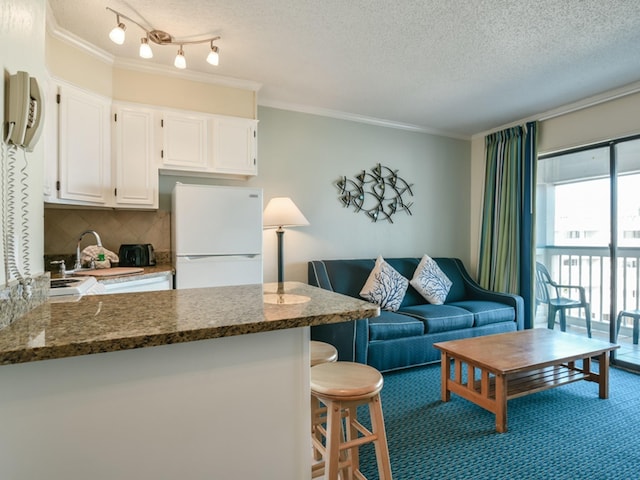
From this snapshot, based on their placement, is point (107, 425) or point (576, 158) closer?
point (107, 425)

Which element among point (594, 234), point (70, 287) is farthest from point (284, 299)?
point (594, 234)

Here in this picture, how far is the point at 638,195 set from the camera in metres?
3.29

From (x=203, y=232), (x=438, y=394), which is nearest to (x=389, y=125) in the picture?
(x=203, y=232)

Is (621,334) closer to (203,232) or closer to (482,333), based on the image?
(482,333)

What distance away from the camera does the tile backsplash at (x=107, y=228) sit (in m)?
2.80

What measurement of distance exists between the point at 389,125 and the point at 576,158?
6.68 ft

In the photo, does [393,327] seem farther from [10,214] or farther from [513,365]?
[10,214]

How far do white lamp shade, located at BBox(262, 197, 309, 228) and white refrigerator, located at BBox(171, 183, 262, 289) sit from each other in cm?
25

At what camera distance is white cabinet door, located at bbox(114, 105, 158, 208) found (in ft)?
8.89

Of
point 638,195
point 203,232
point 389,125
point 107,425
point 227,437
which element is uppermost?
point 389,125

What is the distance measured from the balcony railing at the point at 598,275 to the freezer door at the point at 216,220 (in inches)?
130

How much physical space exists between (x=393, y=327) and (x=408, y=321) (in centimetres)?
19

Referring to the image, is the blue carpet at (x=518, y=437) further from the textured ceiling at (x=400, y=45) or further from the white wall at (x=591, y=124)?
the textured ceiling at (x=400, y=45)

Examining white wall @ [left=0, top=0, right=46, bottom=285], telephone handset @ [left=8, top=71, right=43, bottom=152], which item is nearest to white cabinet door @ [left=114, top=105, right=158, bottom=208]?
white wall @ [left=0, top=0, right=46, bottom=285]
